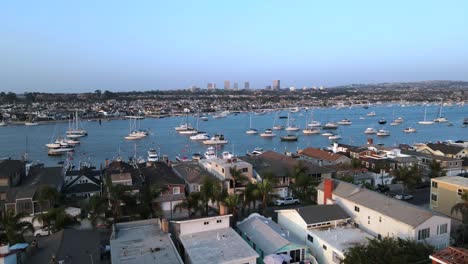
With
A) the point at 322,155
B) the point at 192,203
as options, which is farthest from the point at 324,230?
the point at 322,155

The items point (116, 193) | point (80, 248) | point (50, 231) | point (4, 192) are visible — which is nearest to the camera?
point (80, 248)

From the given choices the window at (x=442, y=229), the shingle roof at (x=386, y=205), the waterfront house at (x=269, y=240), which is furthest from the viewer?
the window at (x=442, y=229)

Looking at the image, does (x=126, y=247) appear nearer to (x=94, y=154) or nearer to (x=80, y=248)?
(x=80, y=248)

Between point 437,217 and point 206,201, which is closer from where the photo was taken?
point 437,217

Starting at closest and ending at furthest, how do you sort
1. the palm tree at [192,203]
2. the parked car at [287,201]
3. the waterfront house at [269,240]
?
1. the waterfront house at [269,240]
2. the palm tree at [192,203]
3. the parked car at [287,201]

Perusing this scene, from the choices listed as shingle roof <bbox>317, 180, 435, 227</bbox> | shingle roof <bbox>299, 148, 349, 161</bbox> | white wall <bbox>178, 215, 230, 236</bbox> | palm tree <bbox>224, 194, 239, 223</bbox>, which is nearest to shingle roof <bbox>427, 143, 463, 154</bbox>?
shingle roof <bbox>299, 148, 349, 161</bbox>

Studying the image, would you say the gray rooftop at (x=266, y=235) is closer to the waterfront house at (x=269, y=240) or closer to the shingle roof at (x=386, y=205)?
the waterfront house at (x=269, y=240)

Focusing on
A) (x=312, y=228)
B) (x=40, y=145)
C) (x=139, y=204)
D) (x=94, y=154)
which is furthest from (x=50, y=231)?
(x=40, y=145)

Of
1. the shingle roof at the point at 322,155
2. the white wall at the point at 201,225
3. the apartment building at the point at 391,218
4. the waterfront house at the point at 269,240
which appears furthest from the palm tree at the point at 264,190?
the shingle roof at the point at 322,155
